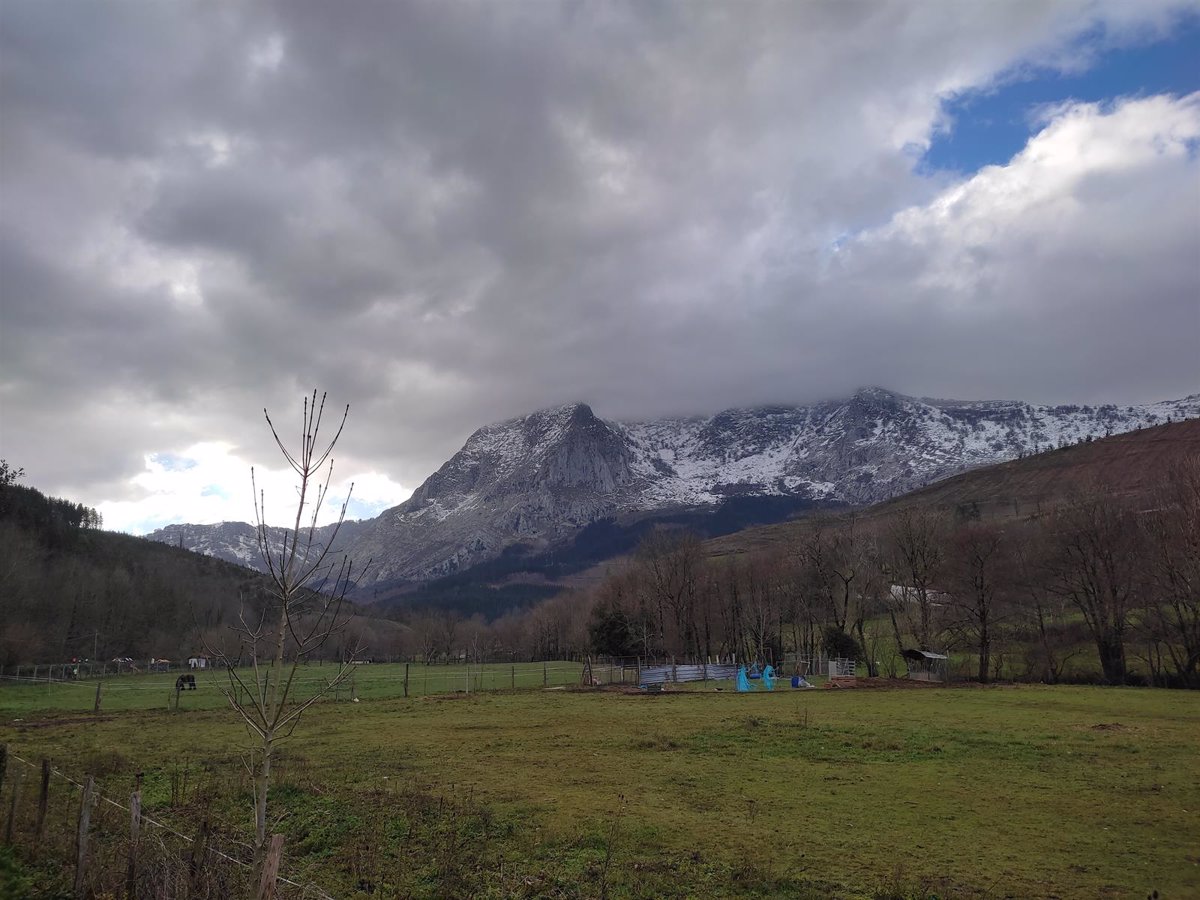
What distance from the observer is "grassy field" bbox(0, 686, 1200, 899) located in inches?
475

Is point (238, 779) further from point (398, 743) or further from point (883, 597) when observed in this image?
point (883, 597)

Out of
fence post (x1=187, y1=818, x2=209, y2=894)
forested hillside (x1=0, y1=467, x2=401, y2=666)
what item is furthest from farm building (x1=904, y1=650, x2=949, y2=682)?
fence post (x1=187, y1=818, x2=209, y2=894)

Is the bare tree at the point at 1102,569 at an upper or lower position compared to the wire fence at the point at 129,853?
upper

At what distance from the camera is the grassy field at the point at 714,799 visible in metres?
12.1

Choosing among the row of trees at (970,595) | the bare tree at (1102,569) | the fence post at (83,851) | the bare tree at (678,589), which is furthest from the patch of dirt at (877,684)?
the fence post at (83,851)

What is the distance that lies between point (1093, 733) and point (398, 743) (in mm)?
26145

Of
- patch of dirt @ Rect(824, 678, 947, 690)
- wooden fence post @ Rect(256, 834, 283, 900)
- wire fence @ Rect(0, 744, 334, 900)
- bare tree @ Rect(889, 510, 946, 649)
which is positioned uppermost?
bare tree @ Rect(889, 510, 946, 649)

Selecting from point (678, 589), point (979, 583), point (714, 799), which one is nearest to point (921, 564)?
point (979, 583)

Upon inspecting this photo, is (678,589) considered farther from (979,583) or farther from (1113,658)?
(1113,658)

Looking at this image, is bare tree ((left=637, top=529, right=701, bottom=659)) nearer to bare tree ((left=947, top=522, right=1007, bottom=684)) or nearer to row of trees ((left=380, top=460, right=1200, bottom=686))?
row of trees ((left=380, top=460, right=1200, bottom=686))

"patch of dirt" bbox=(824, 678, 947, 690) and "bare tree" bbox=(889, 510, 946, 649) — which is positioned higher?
"bare tree" bbox=(889, 510, 946, 649)

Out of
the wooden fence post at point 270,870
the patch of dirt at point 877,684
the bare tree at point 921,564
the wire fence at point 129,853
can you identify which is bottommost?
the patch of dirt at point 877,684

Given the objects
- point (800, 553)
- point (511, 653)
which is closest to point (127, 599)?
point (511, 653)

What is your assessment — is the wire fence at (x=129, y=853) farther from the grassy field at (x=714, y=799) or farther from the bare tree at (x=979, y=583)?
the bare tree at (x=979, y=583)
